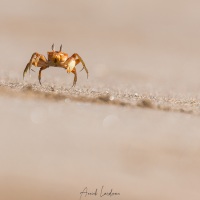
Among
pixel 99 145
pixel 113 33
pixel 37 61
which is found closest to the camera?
pixel 99 145

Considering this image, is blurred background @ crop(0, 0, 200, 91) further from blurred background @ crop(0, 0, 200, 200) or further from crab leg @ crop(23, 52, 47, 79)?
crab leg @ crop(23, 52, 47, 79)

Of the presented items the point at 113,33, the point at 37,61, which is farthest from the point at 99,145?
the point at 113,33

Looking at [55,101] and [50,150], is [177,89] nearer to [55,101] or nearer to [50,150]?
[55,101]

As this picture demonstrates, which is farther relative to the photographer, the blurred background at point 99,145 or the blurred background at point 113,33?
the blurred background at point 113,33

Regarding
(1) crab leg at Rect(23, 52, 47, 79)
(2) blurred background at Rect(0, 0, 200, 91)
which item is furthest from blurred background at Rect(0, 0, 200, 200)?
(2) blurred background at Rect(0, 0, 200, 91)

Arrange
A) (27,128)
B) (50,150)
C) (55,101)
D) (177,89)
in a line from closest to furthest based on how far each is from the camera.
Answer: (50,150), (27,128), (55,101), (177,89)

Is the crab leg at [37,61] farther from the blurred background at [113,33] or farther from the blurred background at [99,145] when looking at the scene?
the blurred background at [113,33]

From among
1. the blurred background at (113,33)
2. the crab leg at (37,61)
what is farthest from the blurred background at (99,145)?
the blurred background at (113,33)

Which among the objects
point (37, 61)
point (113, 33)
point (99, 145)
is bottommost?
point (99, 145)

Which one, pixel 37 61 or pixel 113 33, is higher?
pixel 113 33

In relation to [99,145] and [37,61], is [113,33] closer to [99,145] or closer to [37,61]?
[37,61]

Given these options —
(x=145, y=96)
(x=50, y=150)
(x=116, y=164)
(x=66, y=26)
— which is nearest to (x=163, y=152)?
(x=116, y=164)
